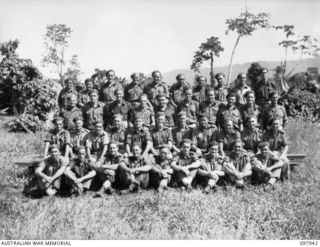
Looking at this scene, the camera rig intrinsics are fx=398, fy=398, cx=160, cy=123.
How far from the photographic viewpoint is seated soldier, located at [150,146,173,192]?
6891 millimetres

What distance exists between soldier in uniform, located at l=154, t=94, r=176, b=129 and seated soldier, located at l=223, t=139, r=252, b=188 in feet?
5.28

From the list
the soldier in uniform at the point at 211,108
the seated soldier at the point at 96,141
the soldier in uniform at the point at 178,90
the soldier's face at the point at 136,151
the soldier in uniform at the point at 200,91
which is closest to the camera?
the soldier's face at the point at 136,151

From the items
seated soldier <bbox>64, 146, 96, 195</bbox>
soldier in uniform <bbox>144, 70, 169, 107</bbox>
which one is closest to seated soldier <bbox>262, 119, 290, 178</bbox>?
soldier in uniform <bbox>144, 70, 169, 107</bbox>

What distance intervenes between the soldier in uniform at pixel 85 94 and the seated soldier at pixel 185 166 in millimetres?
2723

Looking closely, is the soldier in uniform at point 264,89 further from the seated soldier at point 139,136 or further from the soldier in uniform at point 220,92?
the seated soldier at point 139,136

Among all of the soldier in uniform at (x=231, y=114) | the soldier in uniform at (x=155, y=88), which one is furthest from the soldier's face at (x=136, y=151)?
the soldier in uniform at (x=155, y=88)

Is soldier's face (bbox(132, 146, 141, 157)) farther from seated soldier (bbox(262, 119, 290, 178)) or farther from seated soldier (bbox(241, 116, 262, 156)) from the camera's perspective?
seated soldier (bbox(262, 119, 290, 178))

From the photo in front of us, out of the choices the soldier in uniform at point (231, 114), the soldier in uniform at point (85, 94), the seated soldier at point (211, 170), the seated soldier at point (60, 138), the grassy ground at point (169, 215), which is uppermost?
the soldier in uniform at point (85, 94)

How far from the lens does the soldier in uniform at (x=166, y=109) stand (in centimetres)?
817

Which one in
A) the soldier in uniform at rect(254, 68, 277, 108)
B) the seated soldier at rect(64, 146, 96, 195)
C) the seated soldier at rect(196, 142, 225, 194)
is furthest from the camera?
the soldier in uniform at rect(254, 68, 277, 108)

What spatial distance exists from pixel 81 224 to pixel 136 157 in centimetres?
188

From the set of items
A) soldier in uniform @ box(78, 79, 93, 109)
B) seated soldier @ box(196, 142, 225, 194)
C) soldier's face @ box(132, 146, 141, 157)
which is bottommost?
seated soldier @ box(196, 142, 225, 194)

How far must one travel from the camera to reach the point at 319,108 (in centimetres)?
1458

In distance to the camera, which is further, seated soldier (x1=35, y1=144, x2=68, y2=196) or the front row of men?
the front row of men
